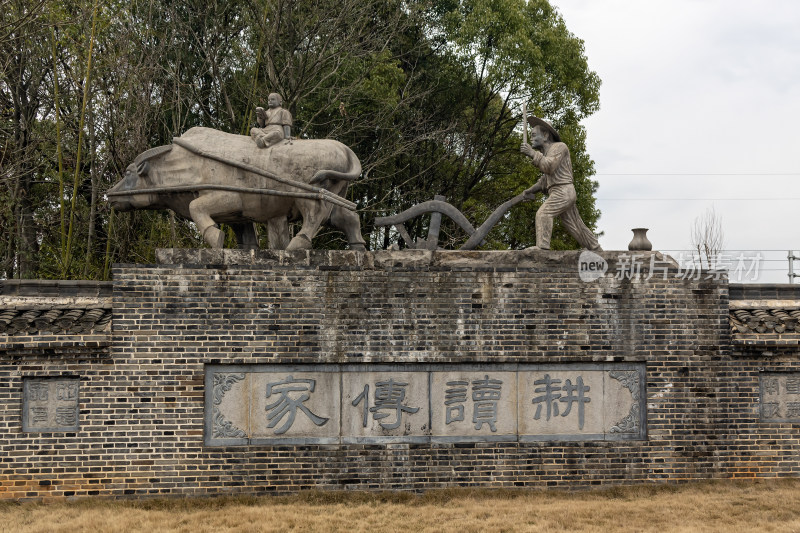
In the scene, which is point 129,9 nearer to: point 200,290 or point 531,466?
point 200,290

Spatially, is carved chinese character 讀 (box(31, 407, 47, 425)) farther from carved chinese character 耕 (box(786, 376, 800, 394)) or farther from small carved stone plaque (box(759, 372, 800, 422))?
carved chinese character 耕 (box(786, 376, 800, 394))

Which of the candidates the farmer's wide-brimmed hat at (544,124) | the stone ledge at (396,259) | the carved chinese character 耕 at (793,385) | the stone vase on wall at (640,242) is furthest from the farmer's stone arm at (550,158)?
the carved chinese character 耕 at (793,385)

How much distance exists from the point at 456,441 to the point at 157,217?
9.16m

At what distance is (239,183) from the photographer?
8852mm

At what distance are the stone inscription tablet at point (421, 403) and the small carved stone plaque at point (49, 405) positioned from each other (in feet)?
4.20

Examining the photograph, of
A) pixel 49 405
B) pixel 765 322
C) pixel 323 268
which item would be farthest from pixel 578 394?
pixel 49 405

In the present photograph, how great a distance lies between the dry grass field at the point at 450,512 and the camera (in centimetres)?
730

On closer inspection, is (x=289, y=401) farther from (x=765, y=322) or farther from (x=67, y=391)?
(x=765, y=322)

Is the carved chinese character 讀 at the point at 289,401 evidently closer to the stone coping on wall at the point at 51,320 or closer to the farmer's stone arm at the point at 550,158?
the stone coping on wall at the point at 51,320

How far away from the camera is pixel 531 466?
8.47 metres

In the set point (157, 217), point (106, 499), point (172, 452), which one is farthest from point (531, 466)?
point (157, 217)

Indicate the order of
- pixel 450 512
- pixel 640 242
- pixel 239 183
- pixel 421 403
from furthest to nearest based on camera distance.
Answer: pixel 640 242
pixel 239 183
pixel 421 403
pixel 450 512

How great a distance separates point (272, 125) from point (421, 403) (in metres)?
3.31

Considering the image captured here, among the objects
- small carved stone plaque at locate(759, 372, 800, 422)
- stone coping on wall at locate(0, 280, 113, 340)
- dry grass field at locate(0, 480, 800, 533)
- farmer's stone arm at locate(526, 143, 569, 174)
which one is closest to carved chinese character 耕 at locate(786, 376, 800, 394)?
small carved stone plaque at locate(759, 372, 800, 422)
